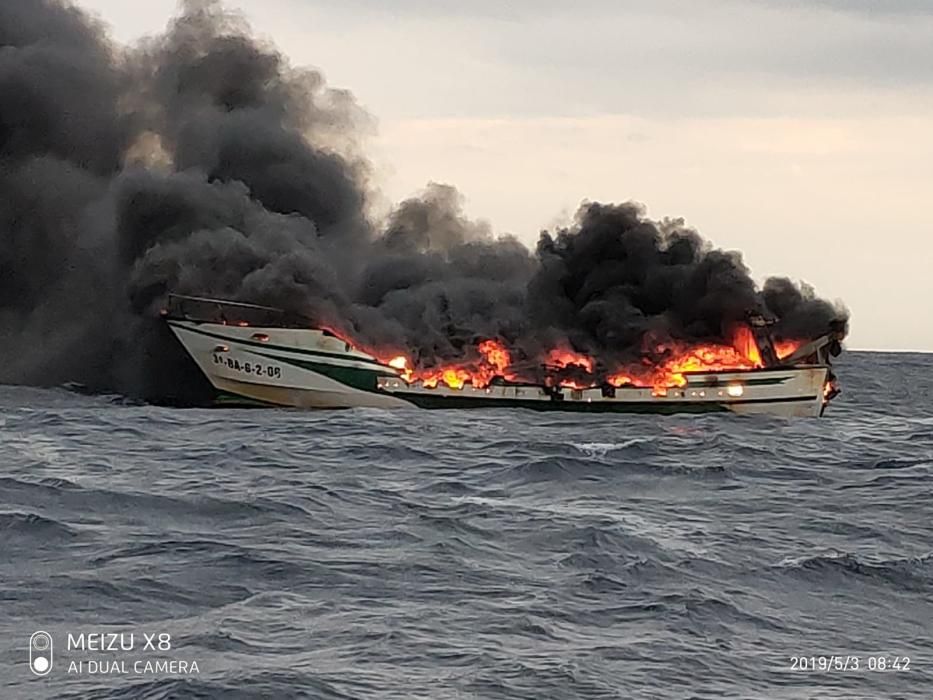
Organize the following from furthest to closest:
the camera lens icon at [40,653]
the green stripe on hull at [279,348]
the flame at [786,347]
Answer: the flame at [786,347], the green stripe on hull at [279,348], the camera lens icon at [40,653]

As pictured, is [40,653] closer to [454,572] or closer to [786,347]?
[454,572]

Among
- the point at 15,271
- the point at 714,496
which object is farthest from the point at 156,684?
the point at 15,271

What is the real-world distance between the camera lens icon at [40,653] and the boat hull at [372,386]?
5050 centimetres

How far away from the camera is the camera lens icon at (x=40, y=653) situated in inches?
925

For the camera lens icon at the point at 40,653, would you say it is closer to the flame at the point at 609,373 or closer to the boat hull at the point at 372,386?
the boat hull at the point at 372,386

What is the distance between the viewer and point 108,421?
207 ft

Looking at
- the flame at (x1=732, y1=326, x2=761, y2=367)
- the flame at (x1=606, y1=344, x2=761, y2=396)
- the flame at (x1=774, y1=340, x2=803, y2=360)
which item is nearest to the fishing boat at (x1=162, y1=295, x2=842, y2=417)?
the flame at (x1=606, y1=344, x2=761, y2=396)

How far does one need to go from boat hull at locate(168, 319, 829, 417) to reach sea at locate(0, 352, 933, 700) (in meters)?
19.6

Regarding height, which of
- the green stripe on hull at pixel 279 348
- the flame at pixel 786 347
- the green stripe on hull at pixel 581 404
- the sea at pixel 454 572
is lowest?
the sea at pixel 454 572

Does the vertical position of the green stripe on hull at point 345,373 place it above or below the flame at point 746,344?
below

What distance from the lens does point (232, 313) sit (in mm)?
85188

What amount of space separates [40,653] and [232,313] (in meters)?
61.7

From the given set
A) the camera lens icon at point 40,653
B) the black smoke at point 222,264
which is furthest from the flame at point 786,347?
the camera lens icon at point 40,653

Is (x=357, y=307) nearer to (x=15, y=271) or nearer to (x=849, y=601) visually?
(x=15, y=271)
